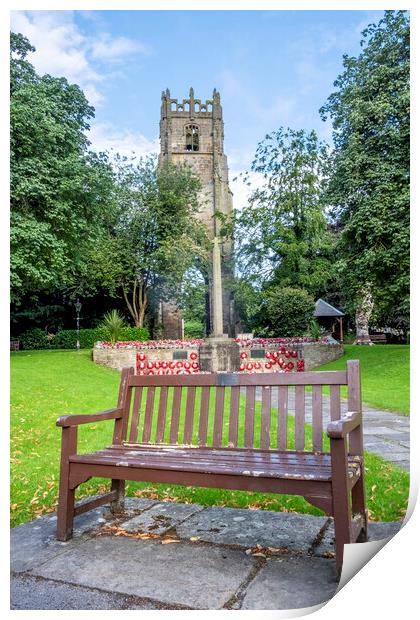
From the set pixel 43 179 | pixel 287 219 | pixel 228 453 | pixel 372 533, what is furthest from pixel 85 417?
pixel 287 219

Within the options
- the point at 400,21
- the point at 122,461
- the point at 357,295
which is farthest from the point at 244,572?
the point at 357,295

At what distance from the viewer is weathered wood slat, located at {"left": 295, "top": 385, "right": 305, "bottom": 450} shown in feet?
7.57

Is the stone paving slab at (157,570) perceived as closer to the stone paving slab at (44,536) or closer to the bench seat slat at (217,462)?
the stone paving slab at (44,536)

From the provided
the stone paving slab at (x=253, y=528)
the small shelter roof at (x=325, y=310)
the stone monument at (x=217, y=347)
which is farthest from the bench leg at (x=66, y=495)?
the small shelter roof at (x=325, y=310)

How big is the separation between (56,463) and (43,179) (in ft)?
9.53

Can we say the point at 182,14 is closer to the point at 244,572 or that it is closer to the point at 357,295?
the point at 244,572

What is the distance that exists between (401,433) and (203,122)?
75.9 feet

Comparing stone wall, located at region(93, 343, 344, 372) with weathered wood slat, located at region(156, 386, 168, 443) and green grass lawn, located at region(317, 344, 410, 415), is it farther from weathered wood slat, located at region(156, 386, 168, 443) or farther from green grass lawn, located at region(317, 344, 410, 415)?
weathered wood slat, located at region(156, 386, 168, 443)

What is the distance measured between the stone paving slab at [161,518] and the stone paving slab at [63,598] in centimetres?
61

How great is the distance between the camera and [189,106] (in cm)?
2486

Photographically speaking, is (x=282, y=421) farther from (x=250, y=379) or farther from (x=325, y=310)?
(x=325, y=310)

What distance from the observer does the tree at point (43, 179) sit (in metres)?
4.09

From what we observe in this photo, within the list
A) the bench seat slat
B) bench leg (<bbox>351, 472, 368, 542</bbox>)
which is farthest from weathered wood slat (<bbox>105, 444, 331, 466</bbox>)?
bench leg (<bbox>351, 472, 368, 542</bbox>)
